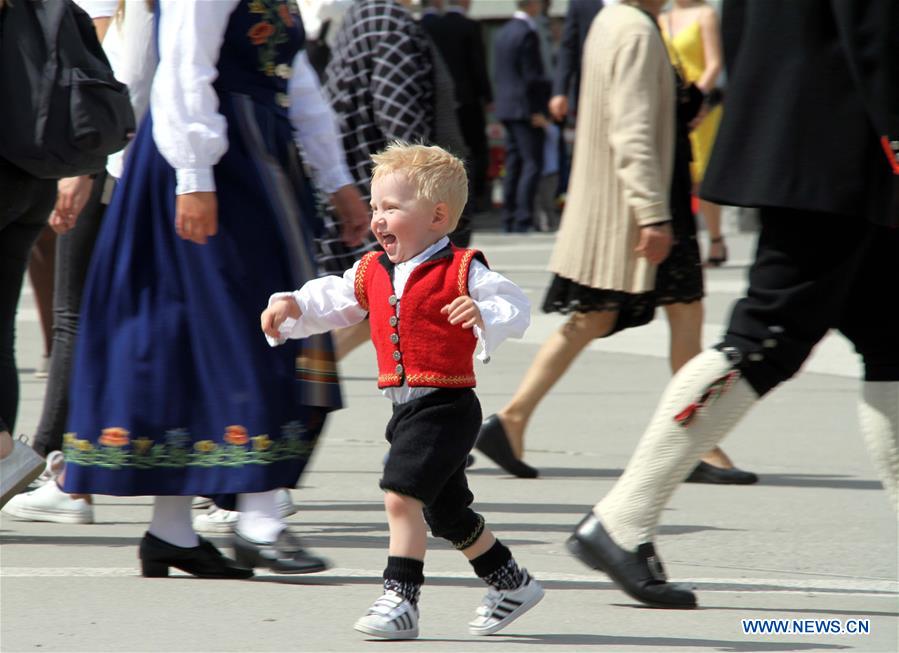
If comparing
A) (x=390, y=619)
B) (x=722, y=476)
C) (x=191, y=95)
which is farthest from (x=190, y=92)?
(x=722, y=476)

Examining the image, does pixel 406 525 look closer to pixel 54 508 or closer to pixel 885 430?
pixel 885 430

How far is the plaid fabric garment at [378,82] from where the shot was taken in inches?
222

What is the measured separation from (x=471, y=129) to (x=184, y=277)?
12081 millimetres

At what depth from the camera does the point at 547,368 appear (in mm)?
5816

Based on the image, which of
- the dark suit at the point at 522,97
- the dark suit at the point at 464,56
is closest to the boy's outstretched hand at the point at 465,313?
the dark suit at the point at 464,56

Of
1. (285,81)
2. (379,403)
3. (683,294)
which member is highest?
(285,81)

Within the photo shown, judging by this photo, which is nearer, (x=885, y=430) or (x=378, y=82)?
(x=885, y=430)

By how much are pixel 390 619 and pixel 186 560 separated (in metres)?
0.86

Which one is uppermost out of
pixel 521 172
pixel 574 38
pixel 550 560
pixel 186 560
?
pixel 186 560

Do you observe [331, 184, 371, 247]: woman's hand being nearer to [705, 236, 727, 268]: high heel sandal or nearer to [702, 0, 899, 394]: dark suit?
[702, 0, 899, 394]: dark suit

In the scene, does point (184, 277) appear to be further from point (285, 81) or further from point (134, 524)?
point (134, 524)

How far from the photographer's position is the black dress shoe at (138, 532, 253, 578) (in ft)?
13.9

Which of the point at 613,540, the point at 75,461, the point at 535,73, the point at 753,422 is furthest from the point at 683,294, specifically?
the point at 535,73

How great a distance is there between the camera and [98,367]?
4238 mm
